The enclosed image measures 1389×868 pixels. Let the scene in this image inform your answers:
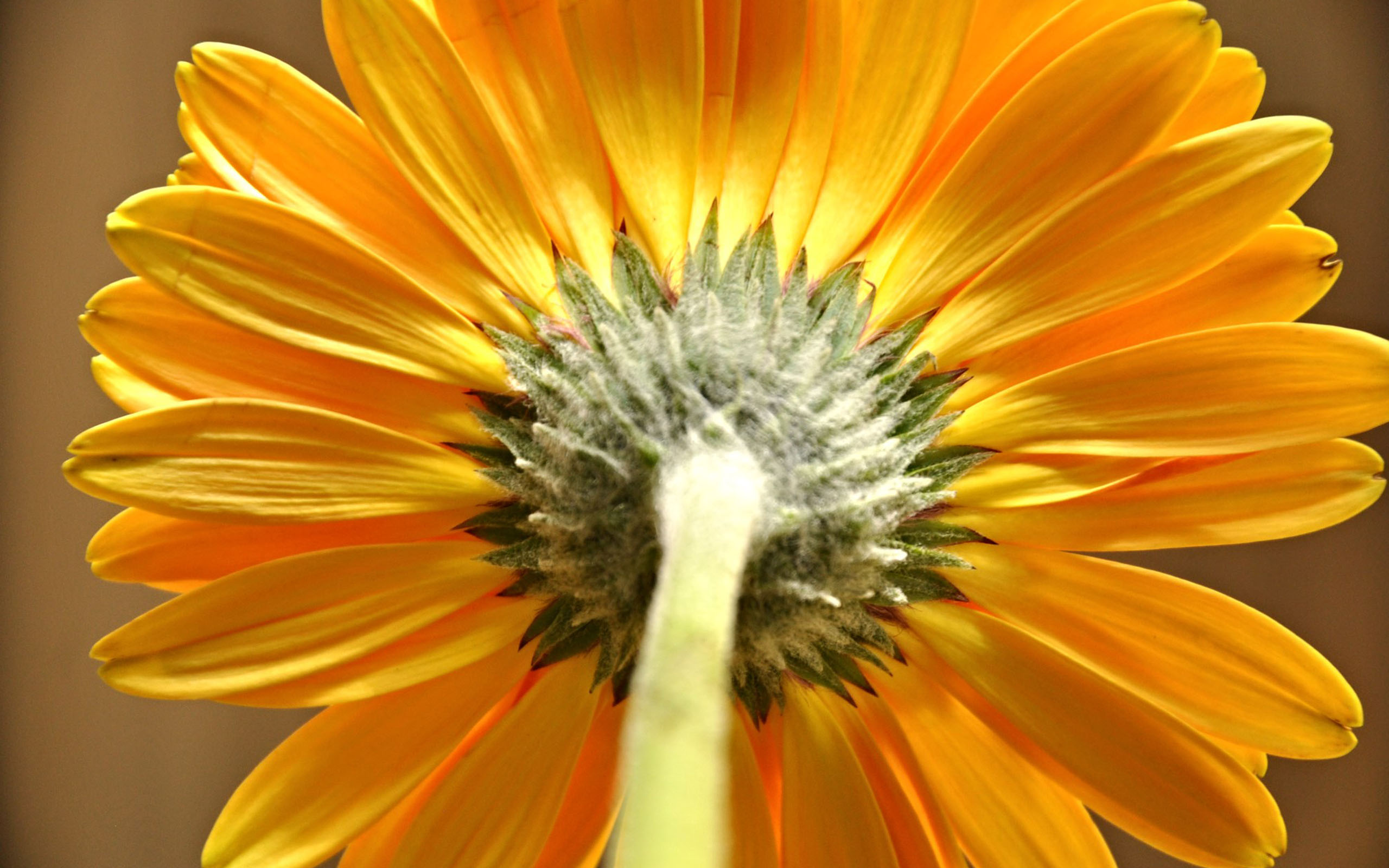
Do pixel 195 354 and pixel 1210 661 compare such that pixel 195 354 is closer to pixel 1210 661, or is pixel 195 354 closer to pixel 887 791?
pixel 887 791

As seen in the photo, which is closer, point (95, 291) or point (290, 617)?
point (290, 617)

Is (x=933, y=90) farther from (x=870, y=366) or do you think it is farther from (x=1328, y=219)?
(x=1328, y=219)

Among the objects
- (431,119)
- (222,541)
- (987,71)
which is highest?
(987,71)

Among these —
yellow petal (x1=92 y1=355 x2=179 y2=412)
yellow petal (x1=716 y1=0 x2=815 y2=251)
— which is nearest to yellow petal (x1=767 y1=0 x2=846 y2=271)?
yellow petal (x1=716 y1=0 x2=815 y2=251)

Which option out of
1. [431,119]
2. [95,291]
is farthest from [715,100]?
[95,291]

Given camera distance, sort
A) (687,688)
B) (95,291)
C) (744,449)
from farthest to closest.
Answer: (95,291), (744,449), (687,688)

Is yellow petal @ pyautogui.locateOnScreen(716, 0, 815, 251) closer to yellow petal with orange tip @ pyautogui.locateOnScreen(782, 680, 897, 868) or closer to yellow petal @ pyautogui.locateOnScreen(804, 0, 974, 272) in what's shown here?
yellow petal @ pyautogui.locateOnScreen(804, 0, 974, 272)

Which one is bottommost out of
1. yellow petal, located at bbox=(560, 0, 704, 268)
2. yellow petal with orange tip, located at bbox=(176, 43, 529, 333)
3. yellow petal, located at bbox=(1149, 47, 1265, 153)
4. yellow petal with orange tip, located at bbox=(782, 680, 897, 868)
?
yellow petal with orange tip, located at bbox=(782, 680, 897, 868)

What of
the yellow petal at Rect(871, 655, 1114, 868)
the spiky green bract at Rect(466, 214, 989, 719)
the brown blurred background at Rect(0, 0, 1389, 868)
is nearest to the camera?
the spiky green bract at Rect(466, 214, 989, 719)
